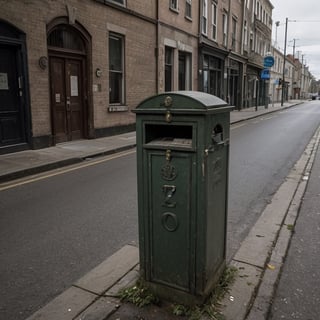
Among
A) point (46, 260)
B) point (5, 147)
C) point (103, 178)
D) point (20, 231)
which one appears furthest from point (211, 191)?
point (5, 147)

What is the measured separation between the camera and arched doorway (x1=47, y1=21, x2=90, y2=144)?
35.2 ft

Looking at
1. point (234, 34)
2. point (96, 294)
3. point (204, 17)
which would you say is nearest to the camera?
point (96, 294)

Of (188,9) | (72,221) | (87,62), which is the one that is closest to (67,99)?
(87,62)

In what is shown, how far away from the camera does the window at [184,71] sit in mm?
19647

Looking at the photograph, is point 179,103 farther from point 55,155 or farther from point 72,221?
point 55,155

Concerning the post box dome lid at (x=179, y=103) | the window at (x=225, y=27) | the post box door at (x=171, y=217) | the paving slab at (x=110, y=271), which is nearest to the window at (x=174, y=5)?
the window at (x=225, y=27)

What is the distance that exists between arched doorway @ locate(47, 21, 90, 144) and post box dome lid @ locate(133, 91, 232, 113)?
8.49 meters

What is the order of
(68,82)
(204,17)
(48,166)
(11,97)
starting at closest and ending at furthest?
1. (48,166)
2. (11,97)
3. (68,82)
4. (204,17)

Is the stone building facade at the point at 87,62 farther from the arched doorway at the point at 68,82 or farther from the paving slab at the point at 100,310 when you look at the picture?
the paving slab at the point at 100,310

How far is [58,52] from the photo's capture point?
10805mm

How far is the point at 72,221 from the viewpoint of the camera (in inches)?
191

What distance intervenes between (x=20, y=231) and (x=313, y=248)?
348 centimetres

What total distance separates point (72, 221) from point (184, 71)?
1647cm

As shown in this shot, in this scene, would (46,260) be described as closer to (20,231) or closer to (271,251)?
(20,231)
